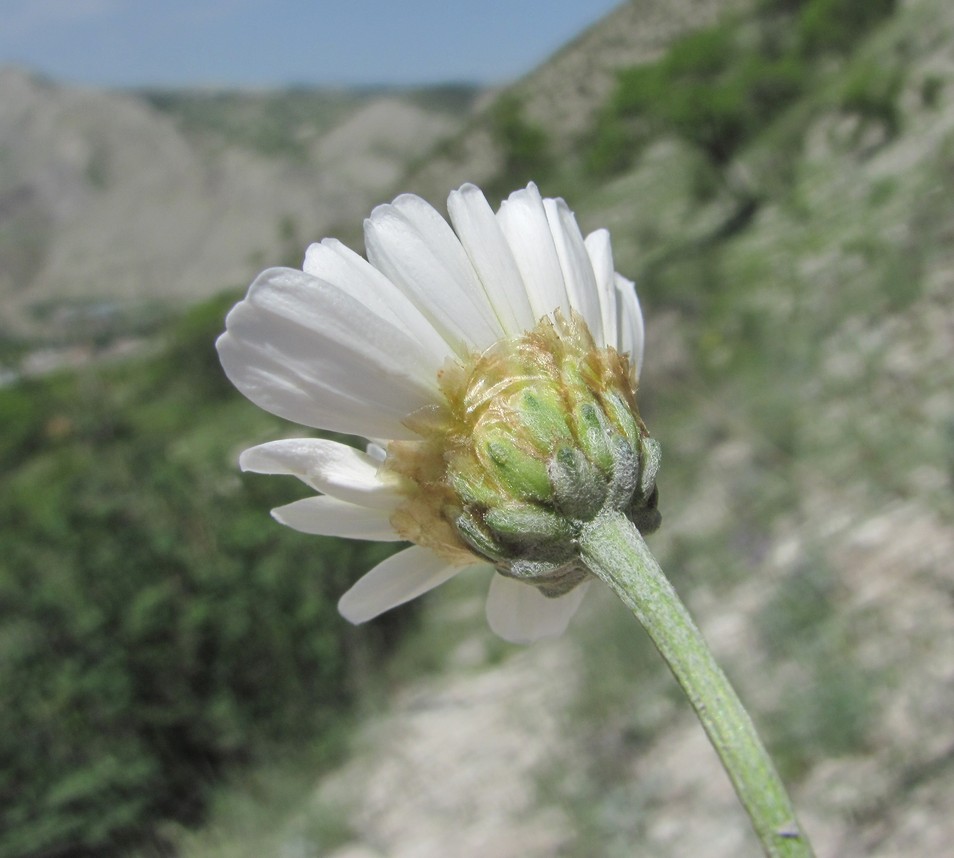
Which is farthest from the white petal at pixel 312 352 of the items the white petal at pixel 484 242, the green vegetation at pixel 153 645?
the green vegetation at pixel 153 645

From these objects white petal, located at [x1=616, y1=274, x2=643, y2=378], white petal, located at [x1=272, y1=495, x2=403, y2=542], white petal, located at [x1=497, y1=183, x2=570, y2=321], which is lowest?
white petal, located at [x1=272, y1=495, x2=403, y2=542]

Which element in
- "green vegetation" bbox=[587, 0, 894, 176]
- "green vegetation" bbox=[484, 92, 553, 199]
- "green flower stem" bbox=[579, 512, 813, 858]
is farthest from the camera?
"green vegetation" bbox=[484, 92, 553, 199]

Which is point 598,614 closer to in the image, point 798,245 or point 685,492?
point 685,492

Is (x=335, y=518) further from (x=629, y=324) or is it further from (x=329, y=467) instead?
(x=629, y=324)

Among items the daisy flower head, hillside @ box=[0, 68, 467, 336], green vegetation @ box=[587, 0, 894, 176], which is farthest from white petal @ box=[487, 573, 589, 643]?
hillside @ box=[0, 68, 467, 336]

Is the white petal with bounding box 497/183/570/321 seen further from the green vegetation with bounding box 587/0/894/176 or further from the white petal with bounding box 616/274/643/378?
the green vegetation with bounding box 587/0/894/176

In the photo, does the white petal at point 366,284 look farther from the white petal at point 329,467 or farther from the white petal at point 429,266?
the white petal at point 329,467

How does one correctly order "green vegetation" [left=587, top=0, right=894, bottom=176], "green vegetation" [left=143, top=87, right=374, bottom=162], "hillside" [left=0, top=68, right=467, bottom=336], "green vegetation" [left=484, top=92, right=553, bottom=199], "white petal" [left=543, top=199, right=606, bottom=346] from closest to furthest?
"white petal" [left=543, top=199, right=606, bottom=346] < "green vegetation" [left=587, top=0, right=894, bottom=176] < "green vegetation" [left=484, top=92, right=553, bottom=199] < "hillside" [left=0, top=68, right=467, bottom=336] < "green vegetation" [left=143, top=87, right=374, bottom=162]
